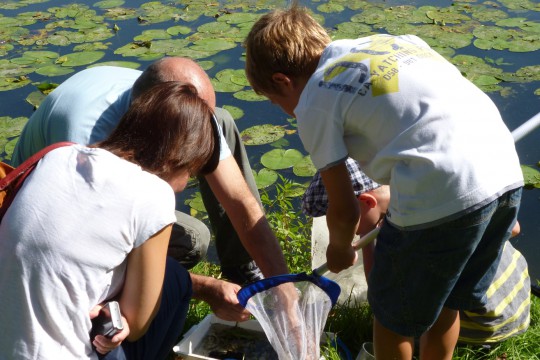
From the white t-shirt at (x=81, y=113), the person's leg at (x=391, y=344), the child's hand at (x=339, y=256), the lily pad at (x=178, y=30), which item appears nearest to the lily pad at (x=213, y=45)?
the lily pad at (x=178, y=30)

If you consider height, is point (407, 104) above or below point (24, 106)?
above

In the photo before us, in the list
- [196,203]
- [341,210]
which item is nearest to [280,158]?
[196,203]

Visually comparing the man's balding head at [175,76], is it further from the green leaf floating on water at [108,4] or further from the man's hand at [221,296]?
the green leaf floating on water at [108,4]

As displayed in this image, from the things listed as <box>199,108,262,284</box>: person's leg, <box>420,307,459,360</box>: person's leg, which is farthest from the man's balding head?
<box>420,307,459,360</box>: person's leg

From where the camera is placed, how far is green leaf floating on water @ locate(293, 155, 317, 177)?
3.37m

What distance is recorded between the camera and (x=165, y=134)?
1.53m

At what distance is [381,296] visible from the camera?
1.65 m

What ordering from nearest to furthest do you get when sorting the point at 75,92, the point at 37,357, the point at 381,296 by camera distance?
the point at 37,357
the point at 381,296
the point at 75,92

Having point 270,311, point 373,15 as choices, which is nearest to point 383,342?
point 270,311

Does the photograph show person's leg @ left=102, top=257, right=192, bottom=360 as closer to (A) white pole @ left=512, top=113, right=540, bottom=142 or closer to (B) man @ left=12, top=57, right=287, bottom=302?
(B) man @ left=12, top=57, right=287, bottom=302

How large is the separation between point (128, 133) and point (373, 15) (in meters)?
3.98

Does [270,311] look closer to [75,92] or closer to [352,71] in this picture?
[352,71]

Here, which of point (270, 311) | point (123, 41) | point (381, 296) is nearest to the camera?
point (381, 296)

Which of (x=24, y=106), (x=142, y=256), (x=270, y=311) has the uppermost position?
(x=142, y=256)
